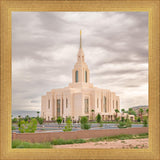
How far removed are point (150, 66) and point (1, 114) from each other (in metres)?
4.14

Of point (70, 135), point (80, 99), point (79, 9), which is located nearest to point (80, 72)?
point (80, 99)

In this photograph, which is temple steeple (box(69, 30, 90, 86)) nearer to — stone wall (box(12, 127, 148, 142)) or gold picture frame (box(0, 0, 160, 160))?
stone wall (box(12, 127, 148, 142))

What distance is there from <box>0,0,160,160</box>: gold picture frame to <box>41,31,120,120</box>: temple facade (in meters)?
28.9

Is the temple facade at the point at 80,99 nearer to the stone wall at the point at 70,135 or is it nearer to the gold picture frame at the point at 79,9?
the stone wall at the point at 70,135

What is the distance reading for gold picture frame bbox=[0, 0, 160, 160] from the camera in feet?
21.0

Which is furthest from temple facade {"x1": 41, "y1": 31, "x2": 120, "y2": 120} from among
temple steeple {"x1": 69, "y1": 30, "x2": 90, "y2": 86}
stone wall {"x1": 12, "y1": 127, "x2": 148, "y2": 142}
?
stone wall {"x1": 12, "y1": 127, "x2": 148, "y2": 142}

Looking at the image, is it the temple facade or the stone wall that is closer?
the stone wall

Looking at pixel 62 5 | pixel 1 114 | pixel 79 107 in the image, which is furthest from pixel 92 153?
pixel 79 107

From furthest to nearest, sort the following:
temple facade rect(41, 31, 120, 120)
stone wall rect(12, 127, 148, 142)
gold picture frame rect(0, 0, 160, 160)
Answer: temple facade rect(41, 31, 120, 120) < stone wall rect(12, 127, 148, 142) < gold picture frame rect(0, 0, 160, 160)

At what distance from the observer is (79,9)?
6.73m

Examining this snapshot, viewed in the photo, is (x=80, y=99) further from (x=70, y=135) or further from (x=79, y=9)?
(x=79, y=9)

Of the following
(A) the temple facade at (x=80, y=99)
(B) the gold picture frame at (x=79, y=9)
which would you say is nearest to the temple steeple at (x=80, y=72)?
(A) the temple facade at (x=80, y=99)

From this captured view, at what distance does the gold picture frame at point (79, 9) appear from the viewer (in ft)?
21.0

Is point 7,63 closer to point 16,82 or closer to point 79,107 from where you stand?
point 16,82
